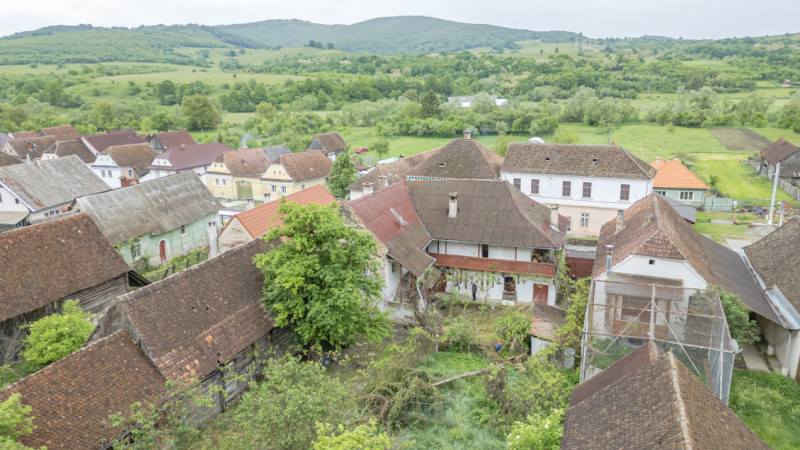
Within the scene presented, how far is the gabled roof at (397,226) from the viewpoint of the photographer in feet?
85.9

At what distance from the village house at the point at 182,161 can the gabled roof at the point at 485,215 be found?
121 feet

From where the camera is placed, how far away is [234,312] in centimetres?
1872

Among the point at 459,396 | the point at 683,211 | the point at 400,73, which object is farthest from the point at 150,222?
the point at 400,73

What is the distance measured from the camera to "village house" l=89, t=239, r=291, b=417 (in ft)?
53.1

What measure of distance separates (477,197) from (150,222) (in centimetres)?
2070

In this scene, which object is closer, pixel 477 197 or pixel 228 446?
pixel 228 446

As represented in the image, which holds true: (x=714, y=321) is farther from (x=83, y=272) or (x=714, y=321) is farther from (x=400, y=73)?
(x=400, y=73)

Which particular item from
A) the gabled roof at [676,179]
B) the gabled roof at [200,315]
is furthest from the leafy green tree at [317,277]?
the gabled roof at [676,179]

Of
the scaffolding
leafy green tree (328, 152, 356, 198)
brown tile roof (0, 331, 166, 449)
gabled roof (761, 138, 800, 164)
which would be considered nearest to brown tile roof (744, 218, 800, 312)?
the scaffolding

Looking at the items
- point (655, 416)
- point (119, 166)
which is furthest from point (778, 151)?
point (119, 166)

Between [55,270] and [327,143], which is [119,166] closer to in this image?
[327,143]

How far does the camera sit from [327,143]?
74.1 metres

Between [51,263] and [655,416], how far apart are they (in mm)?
22910

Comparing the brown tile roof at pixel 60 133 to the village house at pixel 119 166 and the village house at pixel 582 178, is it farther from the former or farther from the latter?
the village house at pixel 582 178
